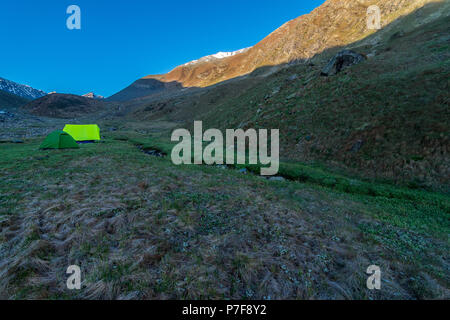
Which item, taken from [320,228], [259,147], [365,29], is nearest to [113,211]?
[320,228]

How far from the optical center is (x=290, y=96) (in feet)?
103

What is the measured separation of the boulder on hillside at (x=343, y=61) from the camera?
29625mm

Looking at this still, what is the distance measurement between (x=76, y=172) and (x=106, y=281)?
10.4m

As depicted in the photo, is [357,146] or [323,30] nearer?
[357,146]

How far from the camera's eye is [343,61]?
30.1 meters

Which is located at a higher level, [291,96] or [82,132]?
[291,96]

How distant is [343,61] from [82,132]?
45.1 meters

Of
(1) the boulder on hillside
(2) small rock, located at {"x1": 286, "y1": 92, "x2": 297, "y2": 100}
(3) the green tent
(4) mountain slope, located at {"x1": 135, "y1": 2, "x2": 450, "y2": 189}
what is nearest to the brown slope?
(4) mountain slope, located at {"x1": 135, "y1": 2, "x2": 450, "y2": 189}

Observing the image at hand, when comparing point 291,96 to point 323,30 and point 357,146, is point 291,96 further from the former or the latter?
point 323,30

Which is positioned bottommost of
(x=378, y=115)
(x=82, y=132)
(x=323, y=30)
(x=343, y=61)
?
(x=82, y=132)

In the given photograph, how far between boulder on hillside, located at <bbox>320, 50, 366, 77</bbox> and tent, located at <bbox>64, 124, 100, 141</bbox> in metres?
40.4

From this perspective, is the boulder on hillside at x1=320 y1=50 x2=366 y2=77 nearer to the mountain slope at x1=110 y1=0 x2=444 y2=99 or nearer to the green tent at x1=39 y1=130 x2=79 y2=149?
the green tent at x1=39 y1=130 x2=79 y2=149

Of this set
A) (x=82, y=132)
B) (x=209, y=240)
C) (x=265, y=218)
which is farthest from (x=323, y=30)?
(x=209, y=240)

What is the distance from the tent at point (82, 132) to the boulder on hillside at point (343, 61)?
4039 centimetres
